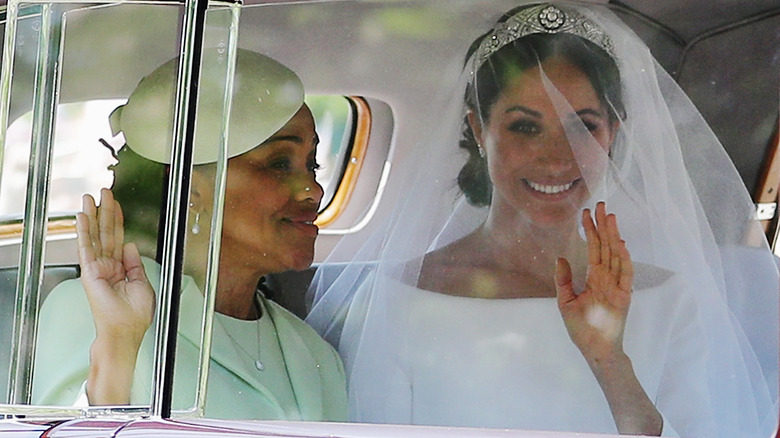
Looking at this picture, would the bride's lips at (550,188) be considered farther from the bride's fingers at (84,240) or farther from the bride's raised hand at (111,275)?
the bride's fingers at (84,240)

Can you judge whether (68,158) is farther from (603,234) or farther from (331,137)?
(603,234)

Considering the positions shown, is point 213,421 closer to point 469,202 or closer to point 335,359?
point 335,359

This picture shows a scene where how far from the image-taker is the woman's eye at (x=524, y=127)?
6.28 feet

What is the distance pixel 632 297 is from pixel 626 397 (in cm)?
18

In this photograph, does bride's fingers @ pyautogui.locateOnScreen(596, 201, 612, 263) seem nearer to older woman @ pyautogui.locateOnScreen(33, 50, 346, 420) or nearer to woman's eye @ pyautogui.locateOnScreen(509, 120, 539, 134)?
woman's eye @ pyautogui.locateOnScreen(509, 120, 539, 134)

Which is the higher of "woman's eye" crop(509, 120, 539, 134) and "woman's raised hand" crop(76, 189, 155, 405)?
"woman's eye" crop(509, 120, 539, 134)

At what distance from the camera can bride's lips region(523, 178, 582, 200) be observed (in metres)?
1.90

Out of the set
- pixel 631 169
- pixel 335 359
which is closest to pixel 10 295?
pixel 335 359

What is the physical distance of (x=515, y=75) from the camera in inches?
76.5

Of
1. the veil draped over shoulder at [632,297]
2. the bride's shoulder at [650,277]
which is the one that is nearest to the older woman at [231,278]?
the veil draped over shoulder at [632,297]

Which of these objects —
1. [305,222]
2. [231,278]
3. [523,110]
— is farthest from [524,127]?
[231,278]

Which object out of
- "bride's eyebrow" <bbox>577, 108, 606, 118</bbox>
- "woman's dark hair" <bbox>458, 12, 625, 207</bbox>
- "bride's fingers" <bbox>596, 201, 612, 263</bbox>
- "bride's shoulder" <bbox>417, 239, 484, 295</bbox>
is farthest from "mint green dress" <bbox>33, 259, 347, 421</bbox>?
"bride's eyebrow" <bbox>577, 108, 606, 118</bbox>

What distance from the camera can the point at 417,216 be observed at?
6.47 feet

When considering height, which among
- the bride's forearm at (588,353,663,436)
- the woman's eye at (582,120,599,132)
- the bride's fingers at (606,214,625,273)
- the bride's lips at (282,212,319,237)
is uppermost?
the woman's eye at (582,120,599,132)
